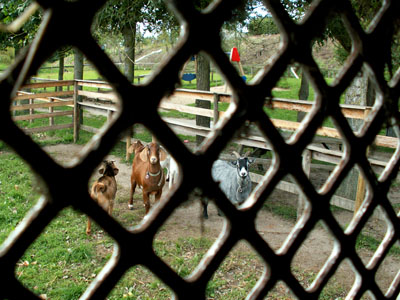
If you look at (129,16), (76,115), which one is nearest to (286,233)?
(129,16)

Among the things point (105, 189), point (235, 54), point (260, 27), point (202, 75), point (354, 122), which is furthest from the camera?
point (202, 75)

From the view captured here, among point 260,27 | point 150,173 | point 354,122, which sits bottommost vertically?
point 150,173

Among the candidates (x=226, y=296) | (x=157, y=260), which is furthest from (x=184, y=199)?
(x=226, y=296)

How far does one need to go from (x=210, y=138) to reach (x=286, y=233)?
18.7ft

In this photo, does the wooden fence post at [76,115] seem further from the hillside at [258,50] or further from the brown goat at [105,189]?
the brown goat at [105,189]

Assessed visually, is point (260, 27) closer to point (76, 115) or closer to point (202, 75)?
point (202, 75)

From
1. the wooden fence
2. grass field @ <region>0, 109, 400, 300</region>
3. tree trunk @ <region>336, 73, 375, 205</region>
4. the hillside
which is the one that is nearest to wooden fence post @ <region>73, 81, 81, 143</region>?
the wooden fence

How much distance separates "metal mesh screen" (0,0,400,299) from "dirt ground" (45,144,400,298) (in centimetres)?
335

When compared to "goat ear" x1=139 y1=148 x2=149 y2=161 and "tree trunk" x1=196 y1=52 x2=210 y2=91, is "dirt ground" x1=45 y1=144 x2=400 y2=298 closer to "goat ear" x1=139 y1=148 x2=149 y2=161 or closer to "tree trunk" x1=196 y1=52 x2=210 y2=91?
"goat ear" x1=139 y1=148 x2=149 y2=161

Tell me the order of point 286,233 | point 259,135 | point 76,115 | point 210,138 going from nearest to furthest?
point 210,138, point 259,135, point 286,233, point 76,115

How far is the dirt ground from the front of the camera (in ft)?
16.9

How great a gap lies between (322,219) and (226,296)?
3.57m

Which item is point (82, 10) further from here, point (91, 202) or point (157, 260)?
point (157, 260)

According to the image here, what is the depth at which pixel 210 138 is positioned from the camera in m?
0.94
